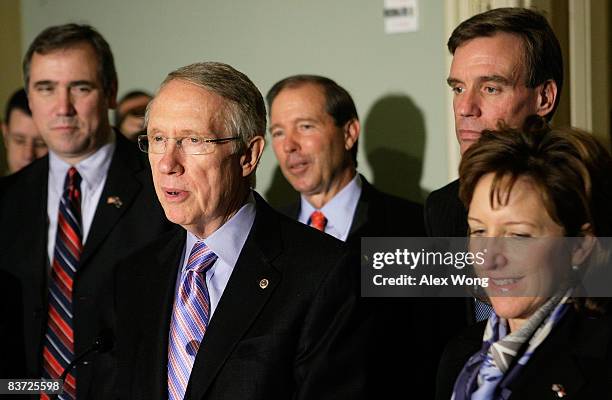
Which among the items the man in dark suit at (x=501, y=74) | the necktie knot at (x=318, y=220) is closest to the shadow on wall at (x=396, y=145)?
the necktie knot at (x=318, y=220)

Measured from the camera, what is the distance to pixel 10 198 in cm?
323

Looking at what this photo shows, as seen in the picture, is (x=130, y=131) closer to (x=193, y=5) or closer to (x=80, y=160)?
(x=193, y=5)

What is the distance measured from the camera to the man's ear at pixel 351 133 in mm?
3662

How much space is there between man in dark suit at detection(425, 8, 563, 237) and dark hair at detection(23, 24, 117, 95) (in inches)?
50.3

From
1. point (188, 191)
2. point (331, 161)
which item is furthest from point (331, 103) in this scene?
point (188, 191)

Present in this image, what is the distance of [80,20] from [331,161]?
1.91m

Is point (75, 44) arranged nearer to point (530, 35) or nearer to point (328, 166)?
point (328, 166)

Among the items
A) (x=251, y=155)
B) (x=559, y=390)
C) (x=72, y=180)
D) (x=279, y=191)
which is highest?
(x=251, y=155)

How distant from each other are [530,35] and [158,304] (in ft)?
3.85

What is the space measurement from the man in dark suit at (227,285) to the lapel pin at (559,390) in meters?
0.44

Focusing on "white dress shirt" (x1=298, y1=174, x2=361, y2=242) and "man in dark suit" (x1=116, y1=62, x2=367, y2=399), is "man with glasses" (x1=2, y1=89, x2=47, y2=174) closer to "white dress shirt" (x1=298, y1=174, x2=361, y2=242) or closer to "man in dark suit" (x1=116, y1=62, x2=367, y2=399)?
"white dress shirt" (x1=298, y1=174, x2=361, y2=242)

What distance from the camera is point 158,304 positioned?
2.31 meters

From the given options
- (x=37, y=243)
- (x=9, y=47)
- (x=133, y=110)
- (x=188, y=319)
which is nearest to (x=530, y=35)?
(x=188, y=319)

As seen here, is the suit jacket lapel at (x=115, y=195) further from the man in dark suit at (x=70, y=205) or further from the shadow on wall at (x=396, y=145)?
the shadow on wall at (x=396, y=145)
